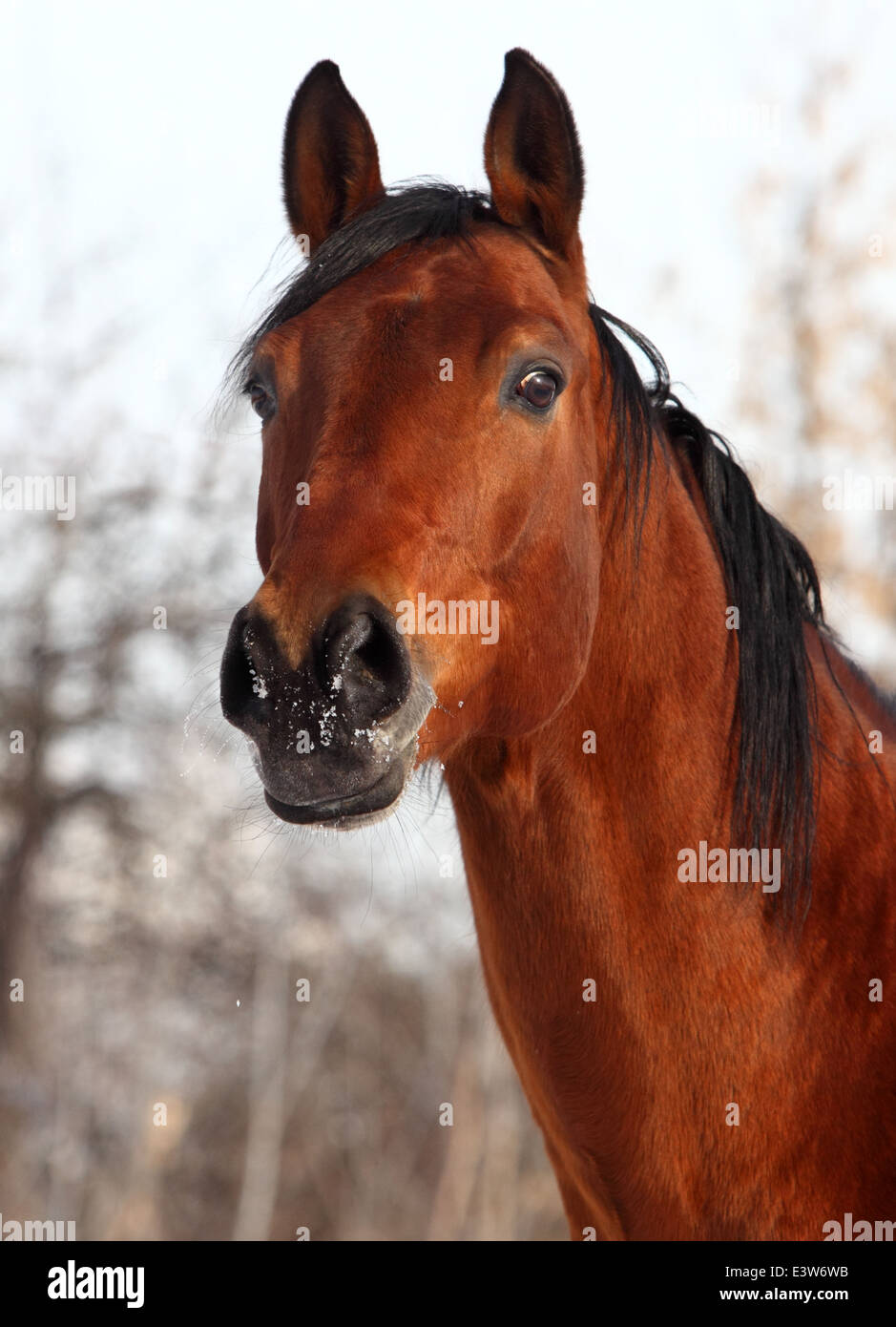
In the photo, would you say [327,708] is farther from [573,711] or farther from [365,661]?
[573,711]

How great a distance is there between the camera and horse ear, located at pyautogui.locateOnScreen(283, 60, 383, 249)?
11.8ft

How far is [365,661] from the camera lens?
2.49 meters

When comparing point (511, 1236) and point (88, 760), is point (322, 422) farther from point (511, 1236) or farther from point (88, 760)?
point (511, 1236)

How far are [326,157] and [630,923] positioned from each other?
8.27 feet

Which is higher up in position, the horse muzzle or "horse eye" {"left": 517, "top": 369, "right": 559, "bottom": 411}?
"horse eye" {"left": 517, "top": 369, "right": 559, "bottom": 411}

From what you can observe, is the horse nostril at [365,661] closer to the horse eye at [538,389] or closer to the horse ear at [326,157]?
the horse eye at [538,389]

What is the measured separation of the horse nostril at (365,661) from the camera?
7.98 ft

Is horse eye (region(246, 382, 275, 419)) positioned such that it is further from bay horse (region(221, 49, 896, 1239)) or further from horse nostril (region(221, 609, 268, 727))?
horse nostril (region(221, 609, 268, 727))

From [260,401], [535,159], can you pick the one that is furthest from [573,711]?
[535,159]

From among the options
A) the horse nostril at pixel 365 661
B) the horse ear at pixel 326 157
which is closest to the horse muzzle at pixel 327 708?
the horse nostril at pixel 365 661

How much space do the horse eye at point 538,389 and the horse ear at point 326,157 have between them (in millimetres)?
1042

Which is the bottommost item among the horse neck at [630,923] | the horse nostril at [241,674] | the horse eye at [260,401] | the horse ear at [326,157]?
the horse neck at [630,923]

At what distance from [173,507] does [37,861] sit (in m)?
5.69

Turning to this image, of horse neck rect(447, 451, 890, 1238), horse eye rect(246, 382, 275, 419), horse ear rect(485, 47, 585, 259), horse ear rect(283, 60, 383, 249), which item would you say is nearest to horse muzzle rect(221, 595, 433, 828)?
horse neck rect(447, 451, 890, 1238)
